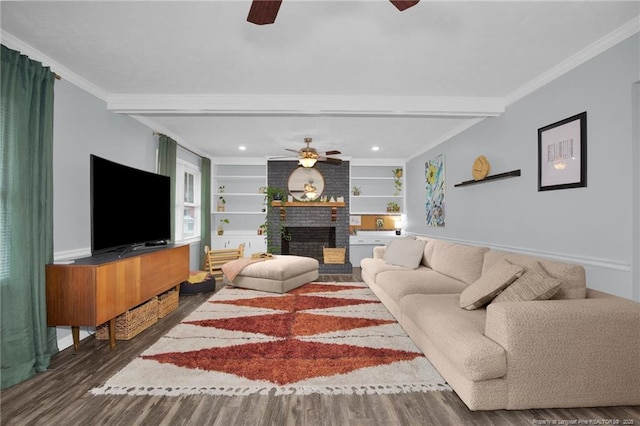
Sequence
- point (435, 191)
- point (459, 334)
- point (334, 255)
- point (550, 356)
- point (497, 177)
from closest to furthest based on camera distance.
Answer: point (550, 356) < point (459, 334) < point (497, 177) < point (435, 191) < point (334, 255)

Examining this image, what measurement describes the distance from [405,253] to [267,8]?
3975 millimetres

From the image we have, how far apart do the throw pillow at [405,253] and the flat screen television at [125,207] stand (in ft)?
10.6

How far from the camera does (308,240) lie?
7.37m

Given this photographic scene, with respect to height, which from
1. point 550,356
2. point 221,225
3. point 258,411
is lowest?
point 258,411

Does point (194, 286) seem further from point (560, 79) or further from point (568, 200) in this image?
point (560, 79)

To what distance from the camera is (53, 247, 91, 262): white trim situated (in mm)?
3000

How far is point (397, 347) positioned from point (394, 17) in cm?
262

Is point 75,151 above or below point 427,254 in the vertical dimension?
above

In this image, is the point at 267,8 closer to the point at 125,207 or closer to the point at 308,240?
the point at 125,207

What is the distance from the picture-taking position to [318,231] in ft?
24.2

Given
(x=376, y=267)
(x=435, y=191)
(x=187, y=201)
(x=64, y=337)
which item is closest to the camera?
(x=64, y=337)

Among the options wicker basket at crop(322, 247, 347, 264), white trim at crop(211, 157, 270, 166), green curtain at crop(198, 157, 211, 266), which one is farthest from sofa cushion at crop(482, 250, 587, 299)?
white trim at crop(211, 157, 270, 166)

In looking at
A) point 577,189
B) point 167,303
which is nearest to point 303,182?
point 167,303

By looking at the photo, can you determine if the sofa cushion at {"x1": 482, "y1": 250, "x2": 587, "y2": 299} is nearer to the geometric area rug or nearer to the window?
the geometric area rug
